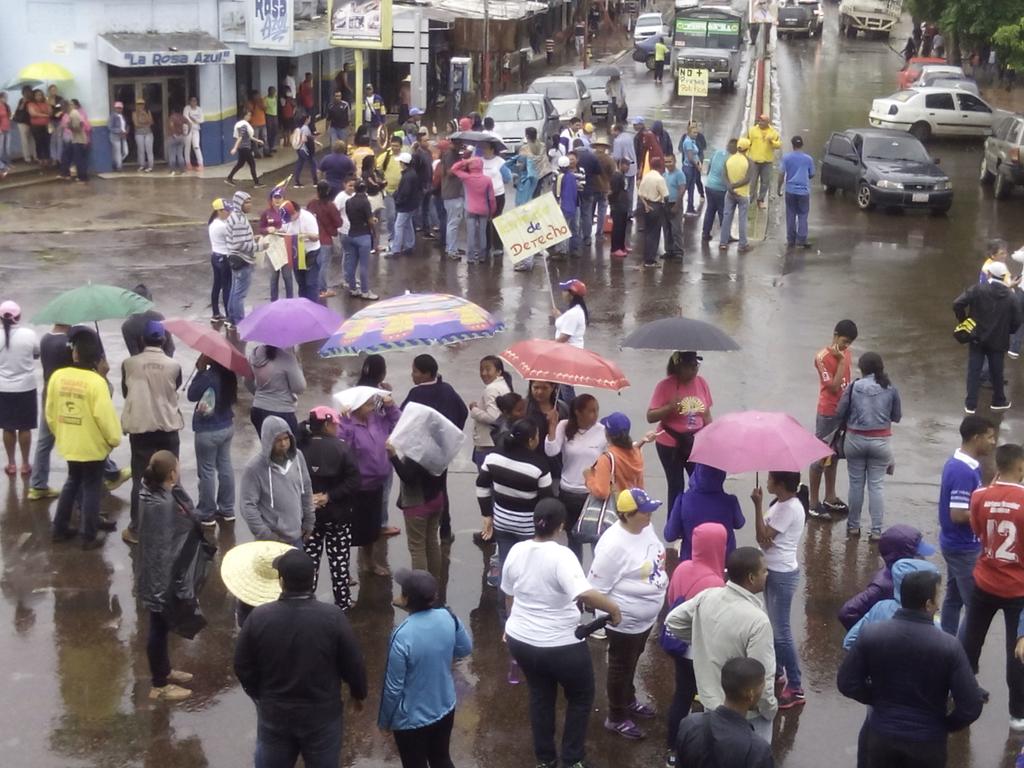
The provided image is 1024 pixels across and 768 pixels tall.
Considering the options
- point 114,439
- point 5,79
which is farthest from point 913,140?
point 114,439

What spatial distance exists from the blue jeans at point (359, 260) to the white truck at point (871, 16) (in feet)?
165

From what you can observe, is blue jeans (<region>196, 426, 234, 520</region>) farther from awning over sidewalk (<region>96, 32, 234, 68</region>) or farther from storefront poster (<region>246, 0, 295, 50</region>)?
storefront poster (<region>246, 0, 295, 50</region>)

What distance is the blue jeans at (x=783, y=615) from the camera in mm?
7926

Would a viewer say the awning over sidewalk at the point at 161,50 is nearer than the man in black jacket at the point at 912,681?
No

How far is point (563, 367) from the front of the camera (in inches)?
374

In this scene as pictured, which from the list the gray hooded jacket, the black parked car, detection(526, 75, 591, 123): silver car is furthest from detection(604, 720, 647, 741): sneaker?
detection(526, 75, 591, 123): silver car

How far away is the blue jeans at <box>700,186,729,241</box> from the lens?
20264mm

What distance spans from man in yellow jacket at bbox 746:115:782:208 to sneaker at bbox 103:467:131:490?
12.5 metres

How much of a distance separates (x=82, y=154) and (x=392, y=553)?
18146 mm

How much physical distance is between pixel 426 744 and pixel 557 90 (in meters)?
31.4

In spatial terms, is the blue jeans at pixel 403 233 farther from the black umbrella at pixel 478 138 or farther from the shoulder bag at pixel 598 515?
the shoulder bag at pixel 598 515

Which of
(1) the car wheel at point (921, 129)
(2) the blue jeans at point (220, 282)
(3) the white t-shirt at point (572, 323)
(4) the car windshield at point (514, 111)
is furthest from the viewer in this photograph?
(1) the car wheel at point (921, 129)

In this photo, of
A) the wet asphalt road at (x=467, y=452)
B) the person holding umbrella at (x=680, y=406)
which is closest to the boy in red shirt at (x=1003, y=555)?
the wet asphalt road at (x=467, y=452)

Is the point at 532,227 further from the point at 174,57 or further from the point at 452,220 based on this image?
the point at 174,57
